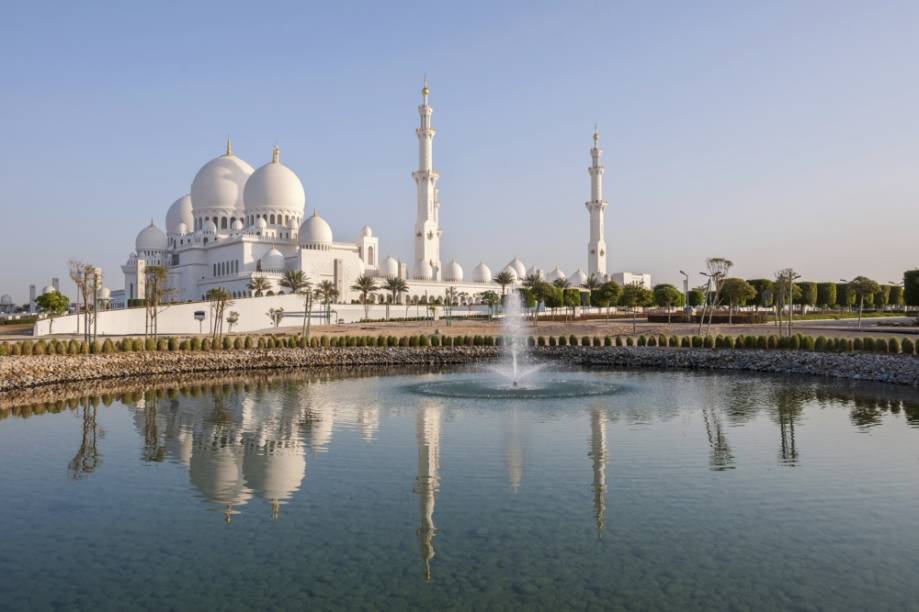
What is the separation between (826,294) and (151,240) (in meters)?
80.2

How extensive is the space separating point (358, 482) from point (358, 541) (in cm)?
304

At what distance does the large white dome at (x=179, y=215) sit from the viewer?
321ft

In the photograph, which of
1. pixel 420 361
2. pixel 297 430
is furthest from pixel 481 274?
pixel 297 430

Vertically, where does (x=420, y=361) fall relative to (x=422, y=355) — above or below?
below

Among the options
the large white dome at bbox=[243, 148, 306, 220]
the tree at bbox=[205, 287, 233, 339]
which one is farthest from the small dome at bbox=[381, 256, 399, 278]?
the tree at bbox=[205, 287, 233, 339]

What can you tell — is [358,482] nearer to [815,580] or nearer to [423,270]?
[815,580]

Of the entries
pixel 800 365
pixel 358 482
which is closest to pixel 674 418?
pixel 358 482

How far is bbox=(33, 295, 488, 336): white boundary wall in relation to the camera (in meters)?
53.7

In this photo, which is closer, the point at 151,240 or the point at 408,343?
the point at 408,343

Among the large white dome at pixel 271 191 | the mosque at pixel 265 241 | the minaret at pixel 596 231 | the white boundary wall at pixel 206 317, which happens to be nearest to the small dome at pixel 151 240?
the mosque at pixel 265 241

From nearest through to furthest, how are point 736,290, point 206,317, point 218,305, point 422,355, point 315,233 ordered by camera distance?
1. point 422,355
2. point 218,305
3. point 206,317
4. point 736,290
5. point 315,233

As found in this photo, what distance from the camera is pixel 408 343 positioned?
40.7m

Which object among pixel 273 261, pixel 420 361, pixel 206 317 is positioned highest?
pixel 273 261

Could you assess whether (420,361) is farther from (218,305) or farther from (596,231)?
(596,231)
